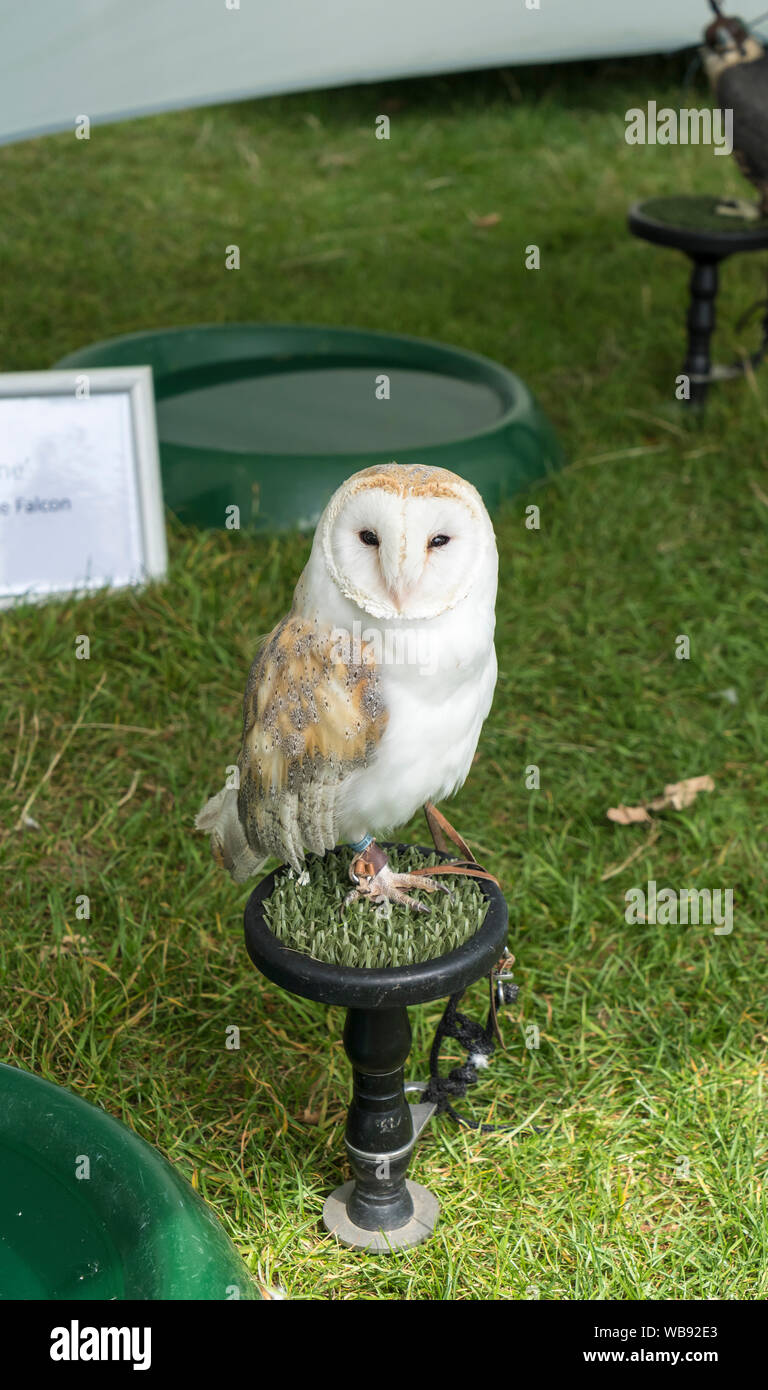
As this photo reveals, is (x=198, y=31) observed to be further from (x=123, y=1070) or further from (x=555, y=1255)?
(x=555, y=1255)

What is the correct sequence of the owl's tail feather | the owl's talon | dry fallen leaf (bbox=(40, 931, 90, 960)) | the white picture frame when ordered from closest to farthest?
the owl's talon
the owl's tail feather
dry fallen leaf (bbox=(40, 931, 90, 960))
the white picture frame

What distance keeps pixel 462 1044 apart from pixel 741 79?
285 centimetres

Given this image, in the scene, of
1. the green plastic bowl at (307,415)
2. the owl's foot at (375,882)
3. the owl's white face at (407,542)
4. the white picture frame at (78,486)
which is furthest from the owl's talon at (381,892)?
the green plastic bowl at (307,415)

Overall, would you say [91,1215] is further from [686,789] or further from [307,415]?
[307,415]

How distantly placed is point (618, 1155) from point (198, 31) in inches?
94.3

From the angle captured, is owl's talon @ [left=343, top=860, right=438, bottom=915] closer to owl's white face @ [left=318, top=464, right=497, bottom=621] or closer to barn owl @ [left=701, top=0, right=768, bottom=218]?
owl's white face @ [left=318, top=464, right=497, bottom=621]

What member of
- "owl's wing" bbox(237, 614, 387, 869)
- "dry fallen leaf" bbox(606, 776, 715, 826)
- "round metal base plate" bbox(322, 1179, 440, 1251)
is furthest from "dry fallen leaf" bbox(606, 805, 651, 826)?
"owl's wing" bbox(237, 614, 387, 869)

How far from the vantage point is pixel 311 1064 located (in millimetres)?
2164

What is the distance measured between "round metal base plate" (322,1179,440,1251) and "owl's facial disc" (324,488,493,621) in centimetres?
84

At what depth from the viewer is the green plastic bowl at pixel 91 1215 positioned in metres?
1.47

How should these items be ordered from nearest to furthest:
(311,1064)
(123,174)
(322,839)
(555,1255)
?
(322,839)
(555,1255)
(311,1064)
(123,174)

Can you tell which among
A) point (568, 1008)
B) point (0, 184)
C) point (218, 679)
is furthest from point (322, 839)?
point (0, 184)

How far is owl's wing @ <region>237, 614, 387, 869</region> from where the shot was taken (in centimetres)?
161

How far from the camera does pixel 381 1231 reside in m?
1.87
